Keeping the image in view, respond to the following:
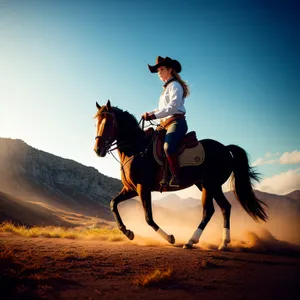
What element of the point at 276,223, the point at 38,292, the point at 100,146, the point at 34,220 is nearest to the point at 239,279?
→ the point at 38,292

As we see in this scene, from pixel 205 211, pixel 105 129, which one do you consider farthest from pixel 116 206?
pixel 205 211

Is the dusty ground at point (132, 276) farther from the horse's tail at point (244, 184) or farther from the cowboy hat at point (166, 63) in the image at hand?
the cowboy hat at point (166, 63)

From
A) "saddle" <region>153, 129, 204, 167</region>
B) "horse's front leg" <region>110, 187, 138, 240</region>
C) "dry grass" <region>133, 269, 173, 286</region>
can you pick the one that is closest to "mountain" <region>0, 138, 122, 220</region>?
"horse's front leg" <region>110, 187, 138, 240</region>

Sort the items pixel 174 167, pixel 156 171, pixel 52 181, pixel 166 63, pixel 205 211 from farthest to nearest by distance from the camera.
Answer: pixel 52 181
pixel 166 63
pixel 205 211
pixel 156 171
pixel 174 167

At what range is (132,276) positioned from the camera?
10.4ft

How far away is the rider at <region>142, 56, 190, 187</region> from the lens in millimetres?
5758

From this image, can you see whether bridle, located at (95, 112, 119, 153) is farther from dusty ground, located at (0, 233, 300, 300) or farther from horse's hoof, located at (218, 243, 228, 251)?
horse's hoof, located at (218, 243, 228, 251)

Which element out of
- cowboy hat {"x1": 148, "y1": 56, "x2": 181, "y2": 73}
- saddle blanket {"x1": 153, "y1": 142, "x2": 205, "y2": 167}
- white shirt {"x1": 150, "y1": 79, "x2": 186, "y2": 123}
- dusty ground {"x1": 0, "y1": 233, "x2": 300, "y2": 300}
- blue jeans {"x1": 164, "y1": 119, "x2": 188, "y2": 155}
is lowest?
dusty ground {"x1": 0, "y1": 233, "x2": 300, "y2": 300}

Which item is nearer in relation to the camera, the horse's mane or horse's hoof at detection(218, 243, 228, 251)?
horse's hoof at detection(218, 243, 228, 251)

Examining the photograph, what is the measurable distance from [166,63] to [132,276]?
17.1 ft

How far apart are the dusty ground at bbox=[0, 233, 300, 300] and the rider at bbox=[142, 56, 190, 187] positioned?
2.24 meters

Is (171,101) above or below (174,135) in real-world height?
above

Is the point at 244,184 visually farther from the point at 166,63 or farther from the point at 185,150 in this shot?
the point at 166,63

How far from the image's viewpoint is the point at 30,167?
176 ft
